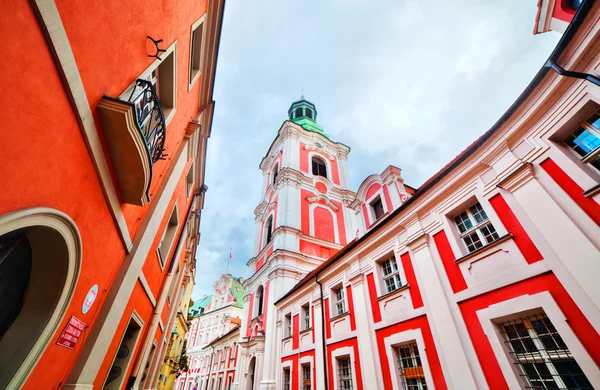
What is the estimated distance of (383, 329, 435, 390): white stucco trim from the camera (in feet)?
19.7

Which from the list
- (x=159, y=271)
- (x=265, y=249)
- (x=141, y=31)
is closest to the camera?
(x=141, y=31)

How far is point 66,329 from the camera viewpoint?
321 centimetres

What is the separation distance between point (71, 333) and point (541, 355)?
738cm

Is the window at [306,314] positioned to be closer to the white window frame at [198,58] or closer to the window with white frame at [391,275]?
the window with white frame at [391,275]

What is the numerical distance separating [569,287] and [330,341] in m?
7.79

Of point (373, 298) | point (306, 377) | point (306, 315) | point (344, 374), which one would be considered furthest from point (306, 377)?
point (373, 298)

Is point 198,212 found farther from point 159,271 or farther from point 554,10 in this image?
point 554,10

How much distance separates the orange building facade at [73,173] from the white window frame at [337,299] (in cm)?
744

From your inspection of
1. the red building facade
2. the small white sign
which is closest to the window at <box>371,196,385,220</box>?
the red building facade

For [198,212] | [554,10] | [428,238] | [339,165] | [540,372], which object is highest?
[339,165]

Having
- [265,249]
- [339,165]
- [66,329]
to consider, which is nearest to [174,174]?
[66,329]

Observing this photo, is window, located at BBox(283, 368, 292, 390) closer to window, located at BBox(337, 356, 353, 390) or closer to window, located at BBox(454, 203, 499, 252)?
window, located at BBox(337, 356, 353, 390)

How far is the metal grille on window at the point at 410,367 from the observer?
20.8 ft

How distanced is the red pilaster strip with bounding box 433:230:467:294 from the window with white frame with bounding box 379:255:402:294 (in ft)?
5.67
